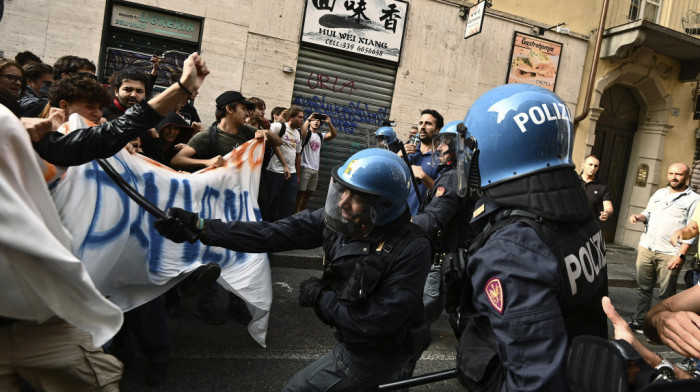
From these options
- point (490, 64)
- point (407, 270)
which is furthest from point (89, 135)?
point (490, 64)

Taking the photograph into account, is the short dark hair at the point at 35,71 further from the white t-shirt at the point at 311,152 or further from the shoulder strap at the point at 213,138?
the white t-shirt at the point at 311,152

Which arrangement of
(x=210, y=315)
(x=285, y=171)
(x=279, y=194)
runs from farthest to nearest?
(x=279, y=194)
(x=285, y=171)
(x=210, y=315)

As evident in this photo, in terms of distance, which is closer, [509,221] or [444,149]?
[509,221]

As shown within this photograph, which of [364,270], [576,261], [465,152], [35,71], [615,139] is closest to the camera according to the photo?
[576,261]

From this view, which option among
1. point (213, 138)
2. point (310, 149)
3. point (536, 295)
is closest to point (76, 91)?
point (213, 138)

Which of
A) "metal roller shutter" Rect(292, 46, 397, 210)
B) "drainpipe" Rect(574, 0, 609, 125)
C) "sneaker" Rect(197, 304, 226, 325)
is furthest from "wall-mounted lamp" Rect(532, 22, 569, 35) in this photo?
"sneaker" Rect(197, 304, 226, 325)

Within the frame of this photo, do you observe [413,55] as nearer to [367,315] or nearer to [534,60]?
[534,60]

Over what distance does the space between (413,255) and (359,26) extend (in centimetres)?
800

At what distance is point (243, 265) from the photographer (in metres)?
3.53

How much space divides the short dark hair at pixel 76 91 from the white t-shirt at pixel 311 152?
16.1ft

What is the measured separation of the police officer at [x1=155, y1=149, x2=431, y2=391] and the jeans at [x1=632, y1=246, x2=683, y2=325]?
180 inches

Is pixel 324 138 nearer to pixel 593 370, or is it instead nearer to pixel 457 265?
pixel 457 265

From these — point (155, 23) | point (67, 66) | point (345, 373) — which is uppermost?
point (155, 23)

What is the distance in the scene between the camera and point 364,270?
1.95 metres
